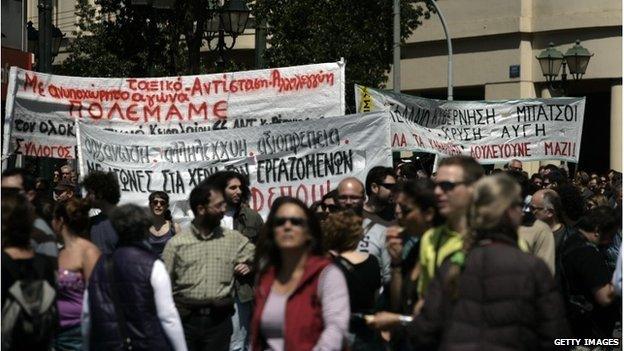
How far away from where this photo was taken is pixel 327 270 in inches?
265

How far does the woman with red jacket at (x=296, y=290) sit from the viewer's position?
6641 millimetres

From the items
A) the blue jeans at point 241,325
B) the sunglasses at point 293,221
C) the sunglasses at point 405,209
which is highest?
the sunglasses at point 405,209

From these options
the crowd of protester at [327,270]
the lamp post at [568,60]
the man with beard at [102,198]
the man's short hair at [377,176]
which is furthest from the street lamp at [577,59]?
the man with beard at [102,198]

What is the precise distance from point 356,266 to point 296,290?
4.59 feet

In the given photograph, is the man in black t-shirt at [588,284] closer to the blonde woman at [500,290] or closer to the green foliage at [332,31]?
the blonde woman at [500,290]

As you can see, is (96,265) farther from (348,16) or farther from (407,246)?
(348,16)

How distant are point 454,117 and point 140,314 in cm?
988

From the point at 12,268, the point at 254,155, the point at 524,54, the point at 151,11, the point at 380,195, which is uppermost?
the point at 524,54

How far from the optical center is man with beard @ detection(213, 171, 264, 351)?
33.0 feet

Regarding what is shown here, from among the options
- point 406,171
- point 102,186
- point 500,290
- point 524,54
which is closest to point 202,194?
point 102,186

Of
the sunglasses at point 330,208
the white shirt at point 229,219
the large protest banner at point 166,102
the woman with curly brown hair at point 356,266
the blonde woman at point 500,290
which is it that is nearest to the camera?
the blonde woman at point 500,290

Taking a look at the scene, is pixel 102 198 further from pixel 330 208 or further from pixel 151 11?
pixel 151 11

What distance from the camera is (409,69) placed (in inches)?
1582

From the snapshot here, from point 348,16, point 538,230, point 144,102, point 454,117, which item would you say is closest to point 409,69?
point 348,16
